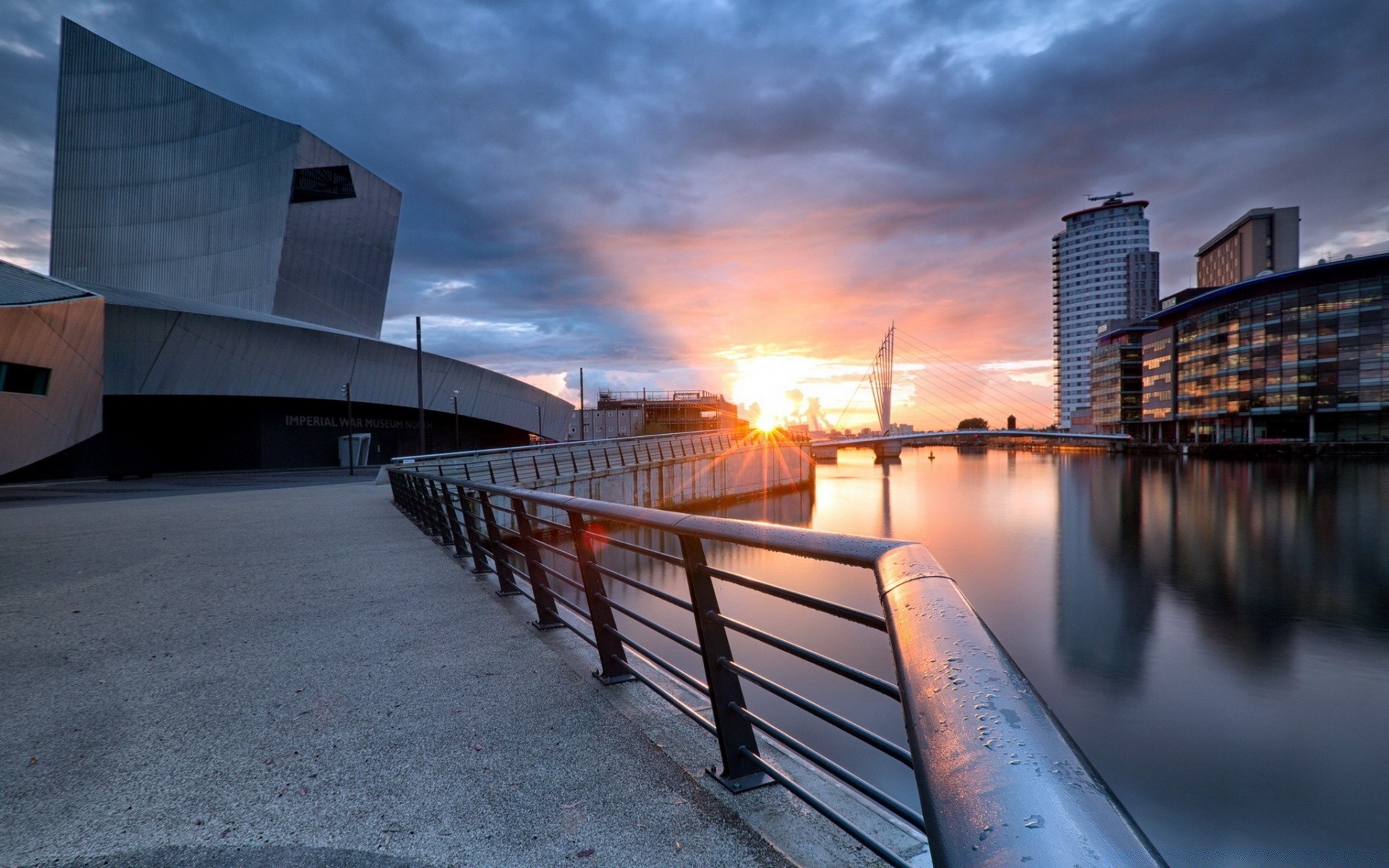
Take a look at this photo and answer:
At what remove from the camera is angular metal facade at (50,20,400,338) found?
49.9 meters

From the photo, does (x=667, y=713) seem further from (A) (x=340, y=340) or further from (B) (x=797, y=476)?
(B) (x=797, y=476)

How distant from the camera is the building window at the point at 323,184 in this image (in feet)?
173

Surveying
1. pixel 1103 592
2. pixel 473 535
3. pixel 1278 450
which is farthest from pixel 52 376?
pixel 1278 450

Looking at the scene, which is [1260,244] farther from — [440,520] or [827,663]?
[827,663]

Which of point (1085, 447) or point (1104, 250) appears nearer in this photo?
point (1085, 447)

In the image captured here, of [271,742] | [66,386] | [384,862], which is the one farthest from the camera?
[66,386]

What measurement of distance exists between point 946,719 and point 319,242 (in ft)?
206

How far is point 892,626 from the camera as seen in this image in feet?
4.34

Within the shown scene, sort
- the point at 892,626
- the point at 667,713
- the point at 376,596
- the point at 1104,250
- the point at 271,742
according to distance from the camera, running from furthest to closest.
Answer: the point at 1104,250, the point at 376,596, the point at 667,713, the point at 271,742, the point at 892,626

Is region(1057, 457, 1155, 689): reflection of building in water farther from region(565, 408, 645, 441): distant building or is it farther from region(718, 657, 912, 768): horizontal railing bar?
region(565, 408, 645, 441): distant building

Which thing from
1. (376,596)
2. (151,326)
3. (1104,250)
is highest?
(1104,250)

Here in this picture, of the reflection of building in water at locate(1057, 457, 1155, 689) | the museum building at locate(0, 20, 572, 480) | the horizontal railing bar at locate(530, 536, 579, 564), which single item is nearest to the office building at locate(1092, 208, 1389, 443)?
the reflection of building in water at locate(1057, 457, 1155, 689)

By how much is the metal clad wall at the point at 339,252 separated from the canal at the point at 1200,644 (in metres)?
37.9

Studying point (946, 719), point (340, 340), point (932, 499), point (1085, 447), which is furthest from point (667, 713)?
point (1085, 447)
